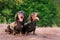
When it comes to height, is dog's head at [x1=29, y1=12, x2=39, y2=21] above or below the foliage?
above

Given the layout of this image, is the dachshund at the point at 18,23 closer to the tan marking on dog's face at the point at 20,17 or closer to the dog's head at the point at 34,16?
the tan marking on dog's face at the point at 20,17

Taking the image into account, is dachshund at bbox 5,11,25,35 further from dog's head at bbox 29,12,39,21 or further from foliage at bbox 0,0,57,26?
foliage at bbox 0,0,57,26

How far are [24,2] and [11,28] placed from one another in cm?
2077

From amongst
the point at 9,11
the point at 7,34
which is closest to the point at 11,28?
the point at 7,34

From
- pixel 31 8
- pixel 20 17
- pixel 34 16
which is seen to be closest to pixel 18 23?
pixel 20 17

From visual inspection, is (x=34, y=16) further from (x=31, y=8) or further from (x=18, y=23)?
(x=31, y=8)

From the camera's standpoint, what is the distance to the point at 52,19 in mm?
31375

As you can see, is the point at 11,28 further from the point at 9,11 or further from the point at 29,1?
the point at 29,1

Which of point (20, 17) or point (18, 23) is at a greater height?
point (20, 17)

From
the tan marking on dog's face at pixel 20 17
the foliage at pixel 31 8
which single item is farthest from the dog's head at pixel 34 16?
the foliage at pixel 31 8

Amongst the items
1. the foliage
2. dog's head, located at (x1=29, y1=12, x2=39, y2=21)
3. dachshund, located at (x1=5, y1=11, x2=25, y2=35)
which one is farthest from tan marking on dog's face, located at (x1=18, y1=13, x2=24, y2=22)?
the foliage

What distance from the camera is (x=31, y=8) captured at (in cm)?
3052

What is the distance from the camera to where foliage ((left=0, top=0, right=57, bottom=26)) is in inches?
1142

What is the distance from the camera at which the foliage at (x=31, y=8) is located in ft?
95.2
